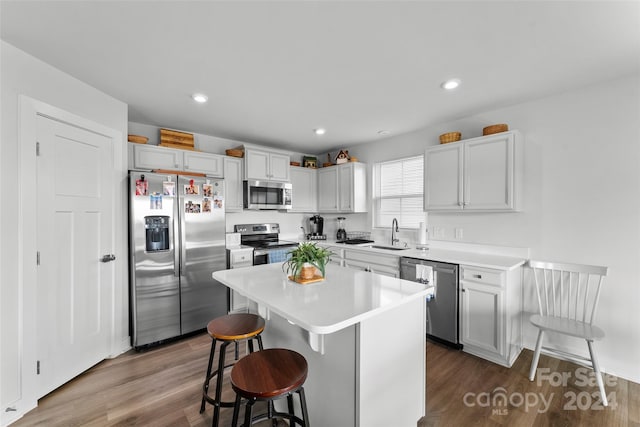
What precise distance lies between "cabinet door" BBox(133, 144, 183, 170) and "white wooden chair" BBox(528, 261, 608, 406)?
4.02 metres

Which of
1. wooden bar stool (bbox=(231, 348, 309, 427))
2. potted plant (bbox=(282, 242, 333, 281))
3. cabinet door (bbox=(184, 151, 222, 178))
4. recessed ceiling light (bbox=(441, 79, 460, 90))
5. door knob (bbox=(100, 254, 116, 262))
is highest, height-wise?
recessed ceiling light (bbox=(441, 79, 460, 90))

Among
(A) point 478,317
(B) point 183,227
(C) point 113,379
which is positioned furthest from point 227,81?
(A) point 478,317

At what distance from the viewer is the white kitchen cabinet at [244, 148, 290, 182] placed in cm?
394

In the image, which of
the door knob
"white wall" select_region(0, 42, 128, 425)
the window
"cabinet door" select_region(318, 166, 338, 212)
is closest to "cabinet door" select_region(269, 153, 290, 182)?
"cabinet door" select_region(318, 166, 338, 212)

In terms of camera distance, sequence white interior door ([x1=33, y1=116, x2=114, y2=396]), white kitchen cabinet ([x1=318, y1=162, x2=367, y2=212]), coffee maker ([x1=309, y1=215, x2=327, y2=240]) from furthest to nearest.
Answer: coffee maker ([x1=309, y1=215, x2=327, y2=240]) < white kitchen cabinet ([x1=318, y1=162, x2=367, y2=212]) < white interior door ([x1=33, y1=116, x2=114, y2=396])

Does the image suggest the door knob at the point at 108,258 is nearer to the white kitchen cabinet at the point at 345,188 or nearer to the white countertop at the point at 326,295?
the white countertop at the point at 326,295

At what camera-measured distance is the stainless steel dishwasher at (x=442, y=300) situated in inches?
107

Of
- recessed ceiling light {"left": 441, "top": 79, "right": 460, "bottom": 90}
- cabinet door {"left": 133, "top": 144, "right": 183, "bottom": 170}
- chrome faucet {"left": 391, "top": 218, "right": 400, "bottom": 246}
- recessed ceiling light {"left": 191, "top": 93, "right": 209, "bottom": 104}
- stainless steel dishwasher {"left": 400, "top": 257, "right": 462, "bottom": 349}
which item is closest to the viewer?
recessed ceiling light {"left": 441, "top": 79, "right": 460, "bottom": 90}

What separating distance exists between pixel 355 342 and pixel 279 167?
3.32 metres

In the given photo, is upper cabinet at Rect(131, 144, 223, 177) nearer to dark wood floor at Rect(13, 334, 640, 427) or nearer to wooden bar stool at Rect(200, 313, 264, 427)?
dark wood floor at Rect(13, 334, 640, 427)

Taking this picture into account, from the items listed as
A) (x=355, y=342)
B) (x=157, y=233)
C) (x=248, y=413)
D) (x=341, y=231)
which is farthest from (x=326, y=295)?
(x=341, y=231)

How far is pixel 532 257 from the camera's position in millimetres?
2764

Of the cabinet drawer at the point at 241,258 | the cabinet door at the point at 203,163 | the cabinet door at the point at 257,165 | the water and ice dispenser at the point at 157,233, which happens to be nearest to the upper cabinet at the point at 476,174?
the cabinet door at the point at 257,165

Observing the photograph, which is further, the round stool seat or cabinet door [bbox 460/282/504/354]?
cabinet door [bbox 460/282/504/354]
